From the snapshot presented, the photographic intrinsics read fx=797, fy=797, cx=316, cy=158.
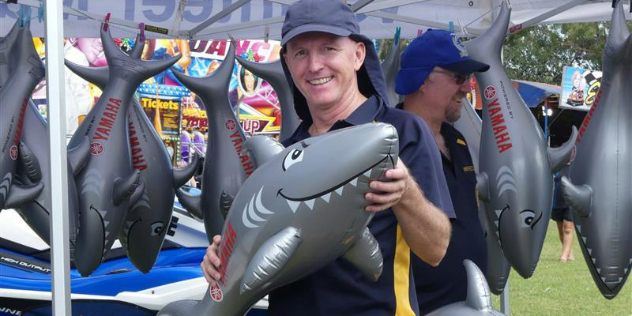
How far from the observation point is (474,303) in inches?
69.4

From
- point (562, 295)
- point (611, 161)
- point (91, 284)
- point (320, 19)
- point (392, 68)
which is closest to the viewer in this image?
point (320, 19)

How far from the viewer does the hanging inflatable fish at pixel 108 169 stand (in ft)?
7.88

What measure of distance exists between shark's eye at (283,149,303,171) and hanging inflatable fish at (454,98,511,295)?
51.8 inches

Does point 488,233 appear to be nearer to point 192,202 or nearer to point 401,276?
point 192,202

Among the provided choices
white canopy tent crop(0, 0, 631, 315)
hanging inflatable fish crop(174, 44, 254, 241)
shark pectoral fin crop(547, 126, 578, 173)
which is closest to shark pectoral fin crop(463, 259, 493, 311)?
shark pectoral fin crop(547, 126, 578, 173)

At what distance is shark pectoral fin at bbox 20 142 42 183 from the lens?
7.00 feet

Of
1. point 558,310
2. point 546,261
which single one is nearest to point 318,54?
point 558,310

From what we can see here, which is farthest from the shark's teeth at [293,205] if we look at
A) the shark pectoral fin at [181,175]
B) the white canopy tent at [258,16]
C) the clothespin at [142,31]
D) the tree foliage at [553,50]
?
the tree foliage at [553,50]

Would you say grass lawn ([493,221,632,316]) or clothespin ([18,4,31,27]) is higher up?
clothespin ([18,4,31,27])

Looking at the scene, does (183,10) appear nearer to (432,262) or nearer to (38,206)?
(38,206)

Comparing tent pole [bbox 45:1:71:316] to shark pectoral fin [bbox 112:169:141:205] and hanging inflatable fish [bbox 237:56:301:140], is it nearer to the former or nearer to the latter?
shark pectoral fin [bbox 112:169:141:205]

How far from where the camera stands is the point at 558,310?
549 centimetres

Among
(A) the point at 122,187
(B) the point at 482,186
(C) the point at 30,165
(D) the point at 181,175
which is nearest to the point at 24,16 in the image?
(C) the point at 30,165

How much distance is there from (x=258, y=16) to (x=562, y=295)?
3.70 meters
